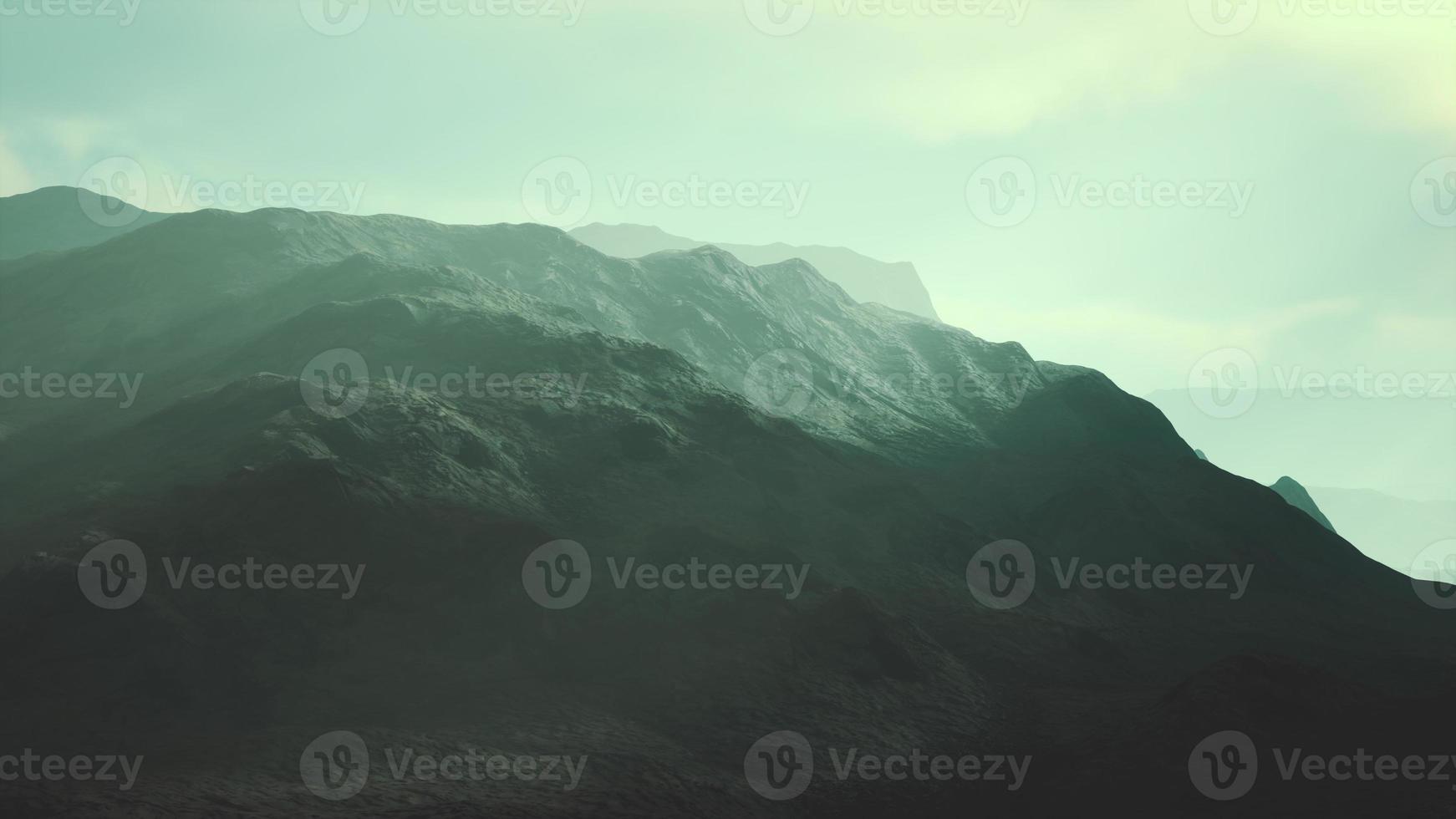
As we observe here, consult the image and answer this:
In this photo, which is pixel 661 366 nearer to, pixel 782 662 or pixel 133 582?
pixel 782 662

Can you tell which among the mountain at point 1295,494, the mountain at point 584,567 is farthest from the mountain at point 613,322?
the mountain at point 1295,494

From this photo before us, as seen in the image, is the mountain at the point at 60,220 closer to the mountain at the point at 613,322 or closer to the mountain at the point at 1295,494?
the mountain at the point at 613,322

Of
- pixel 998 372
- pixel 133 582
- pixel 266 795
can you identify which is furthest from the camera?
pixel 998 372

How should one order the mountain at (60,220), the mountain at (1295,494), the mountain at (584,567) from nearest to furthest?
the mountain at (584,567) → the mountain at (60,220) → the mountain at (1295,494)

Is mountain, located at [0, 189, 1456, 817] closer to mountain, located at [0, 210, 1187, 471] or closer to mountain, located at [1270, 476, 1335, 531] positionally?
mountain, located at [0, 210, 1187, 471]

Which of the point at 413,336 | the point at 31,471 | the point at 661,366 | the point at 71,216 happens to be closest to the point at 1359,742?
the point at 661,366

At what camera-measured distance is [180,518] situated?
151 feet

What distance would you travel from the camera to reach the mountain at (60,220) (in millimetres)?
142625

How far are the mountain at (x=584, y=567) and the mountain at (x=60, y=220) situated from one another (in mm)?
40971

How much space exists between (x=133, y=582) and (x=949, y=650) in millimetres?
42672

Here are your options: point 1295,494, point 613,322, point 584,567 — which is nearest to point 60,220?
point 613,322

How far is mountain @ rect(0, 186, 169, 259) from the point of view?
142625mm

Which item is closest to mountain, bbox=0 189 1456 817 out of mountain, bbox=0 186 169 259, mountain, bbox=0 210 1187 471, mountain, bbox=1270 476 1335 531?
mountain, bbox=0 210 1187 471

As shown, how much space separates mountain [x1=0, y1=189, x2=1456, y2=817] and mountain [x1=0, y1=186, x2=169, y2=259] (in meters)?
41.0
